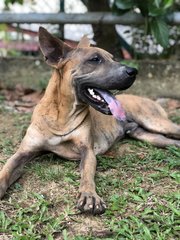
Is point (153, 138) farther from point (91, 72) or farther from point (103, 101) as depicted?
point (91, 72)

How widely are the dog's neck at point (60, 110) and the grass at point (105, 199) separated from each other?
1.17ft

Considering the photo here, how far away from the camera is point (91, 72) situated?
4.46m

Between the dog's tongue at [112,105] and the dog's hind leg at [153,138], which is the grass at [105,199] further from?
the dog's tongue at [112,105]

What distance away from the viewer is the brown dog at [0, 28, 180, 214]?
14.4ft

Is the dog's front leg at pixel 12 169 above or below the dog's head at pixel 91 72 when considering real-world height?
below

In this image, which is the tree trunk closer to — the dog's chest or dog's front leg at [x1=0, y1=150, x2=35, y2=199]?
the dog's chest

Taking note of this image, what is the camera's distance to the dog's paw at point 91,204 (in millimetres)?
3715

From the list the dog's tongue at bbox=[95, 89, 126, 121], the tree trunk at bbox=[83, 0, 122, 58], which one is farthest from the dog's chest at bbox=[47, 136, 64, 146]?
the tree trunk at bbox=[83, 0, 122, 58]

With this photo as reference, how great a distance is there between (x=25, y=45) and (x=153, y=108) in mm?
3118

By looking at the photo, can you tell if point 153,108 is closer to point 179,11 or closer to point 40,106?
point 40,106

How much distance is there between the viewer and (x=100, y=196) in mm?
4059

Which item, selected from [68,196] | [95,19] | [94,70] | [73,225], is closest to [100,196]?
[68,196]

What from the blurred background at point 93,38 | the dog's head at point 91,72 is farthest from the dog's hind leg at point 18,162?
the blurred background at point 93,38

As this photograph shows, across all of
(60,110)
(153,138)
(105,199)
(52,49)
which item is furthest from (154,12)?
(105,199)
